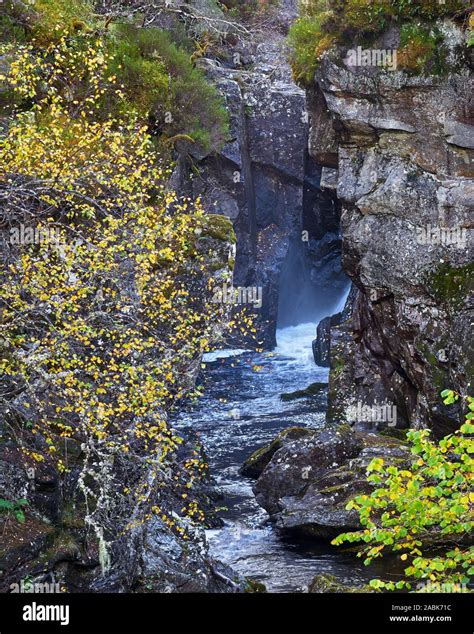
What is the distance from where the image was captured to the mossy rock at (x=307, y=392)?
30.9 meters

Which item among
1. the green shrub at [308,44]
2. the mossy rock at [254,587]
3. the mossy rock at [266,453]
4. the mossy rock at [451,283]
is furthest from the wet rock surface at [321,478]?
the green shrub at [308,44]

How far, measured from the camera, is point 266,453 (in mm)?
22859

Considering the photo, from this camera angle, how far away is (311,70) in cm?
2528

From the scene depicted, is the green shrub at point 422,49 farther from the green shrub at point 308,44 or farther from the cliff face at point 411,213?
the green shrub at point 308,44

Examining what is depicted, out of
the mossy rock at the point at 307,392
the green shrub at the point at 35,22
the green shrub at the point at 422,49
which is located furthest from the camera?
the mossy rock at the point at 307,392

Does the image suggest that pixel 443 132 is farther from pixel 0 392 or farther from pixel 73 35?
pixel 0 392

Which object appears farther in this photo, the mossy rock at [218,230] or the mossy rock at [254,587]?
the mossy rock at [218,230]

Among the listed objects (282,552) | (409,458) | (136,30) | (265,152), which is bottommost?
(282,552)

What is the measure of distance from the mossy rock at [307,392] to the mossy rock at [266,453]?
25.2 feet

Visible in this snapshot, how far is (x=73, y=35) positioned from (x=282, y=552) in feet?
52.3

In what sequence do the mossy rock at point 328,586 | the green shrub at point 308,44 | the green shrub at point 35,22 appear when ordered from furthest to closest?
the green shrub at point 308,44 < the green shrub at point 35,22 < the mossy rock at point 328,586

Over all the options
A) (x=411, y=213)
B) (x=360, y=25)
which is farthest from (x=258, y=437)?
(x=360, y=25)

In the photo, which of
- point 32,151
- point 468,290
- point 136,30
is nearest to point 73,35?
point 136,30
